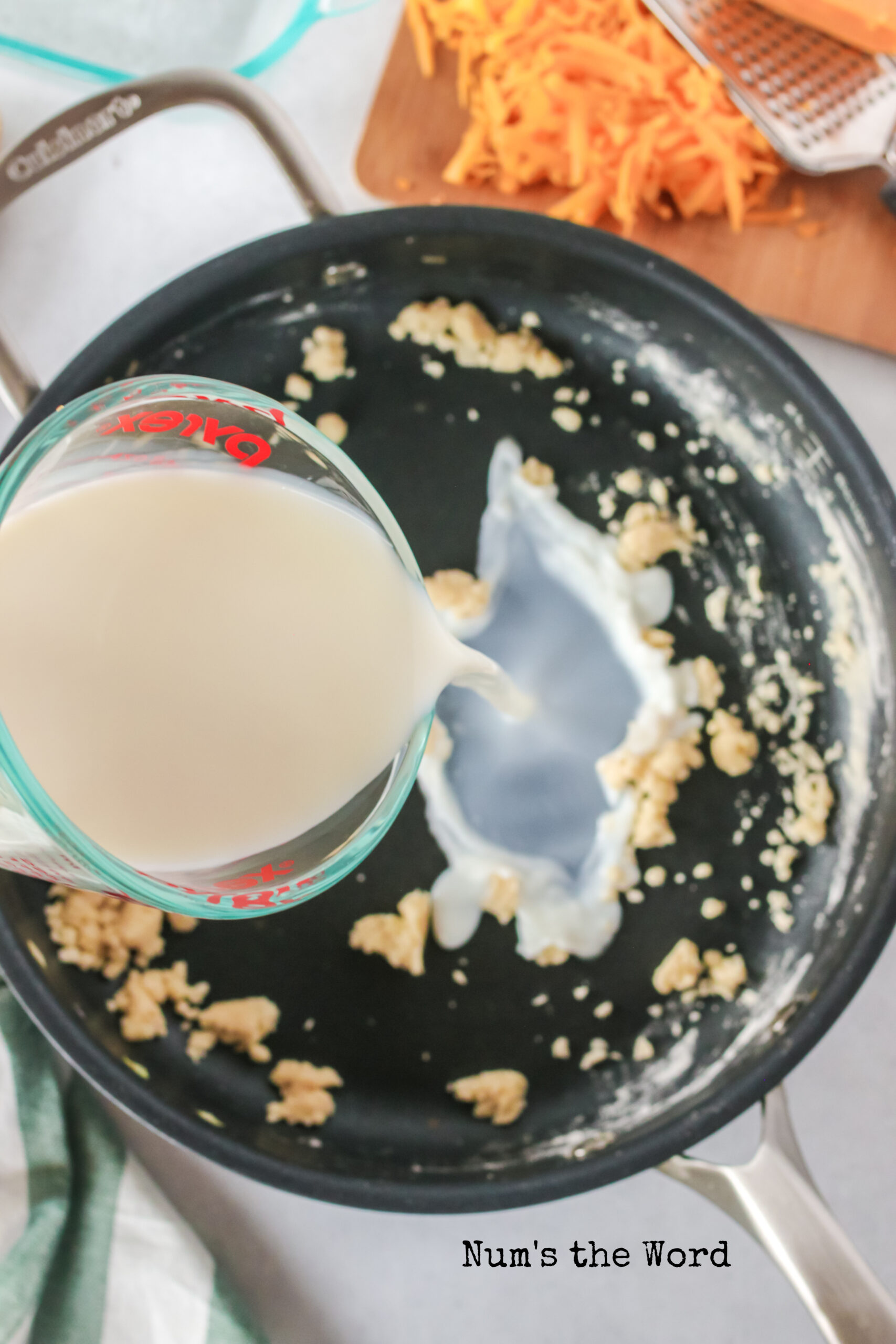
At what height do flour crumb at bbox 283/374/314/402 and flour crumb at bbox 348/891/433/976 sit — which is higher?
flour crumb at bbox 283/374/314/402

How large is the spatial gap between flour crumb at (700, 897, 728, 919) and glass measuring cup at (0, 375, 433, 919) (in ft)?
1.01

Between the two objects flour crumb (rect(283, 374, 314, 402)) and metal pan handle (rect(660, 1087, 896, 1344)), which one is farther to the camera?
flour crumb (rect(283, 374, 314, 402))

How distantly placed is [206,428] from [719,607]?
0.43 metres

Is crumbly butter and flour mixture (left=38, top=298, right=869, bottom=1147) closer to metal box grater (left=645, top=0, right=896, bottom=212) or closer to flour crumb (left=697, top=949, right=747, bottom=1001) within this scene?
flour crumb (left=697, top=949, right=747, bottom=1001)

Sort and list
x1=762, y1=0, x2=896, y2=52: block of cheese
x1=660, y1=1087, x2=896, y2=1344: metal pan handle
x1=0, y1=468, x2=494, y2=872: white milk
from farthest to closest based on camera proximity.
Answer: x1=762, y1=0, x2=896, y2=52: block of cheese
x1=660, y1=1087, x2=896, y2=1344: metal pan handle
x1=0, y1=468, x2=494, y2=872: white milk

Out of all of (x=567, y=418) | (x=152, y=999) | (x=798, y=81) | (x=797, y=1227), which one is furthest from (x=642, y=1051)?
→ (x=798, y=81)

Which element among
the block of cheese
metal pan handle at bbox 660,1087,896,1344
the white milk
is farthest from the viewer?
the block of cheese

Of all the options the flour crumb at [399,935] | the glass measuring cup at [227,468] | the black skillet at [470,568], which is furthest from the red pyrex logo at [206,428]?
the flour crumb at [399,935]

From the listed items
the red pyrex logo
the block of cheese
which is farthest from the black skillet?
the block of cheese

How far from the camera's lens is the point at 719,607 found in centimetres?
78

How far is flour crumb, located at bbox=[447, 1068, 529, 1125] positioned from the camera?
0.74 meters

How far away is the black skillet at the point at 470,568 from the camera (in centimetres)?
69

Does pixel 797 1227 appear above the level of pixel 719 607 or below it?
below

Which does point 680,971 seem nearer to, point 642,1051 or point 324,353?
point 642,1051
